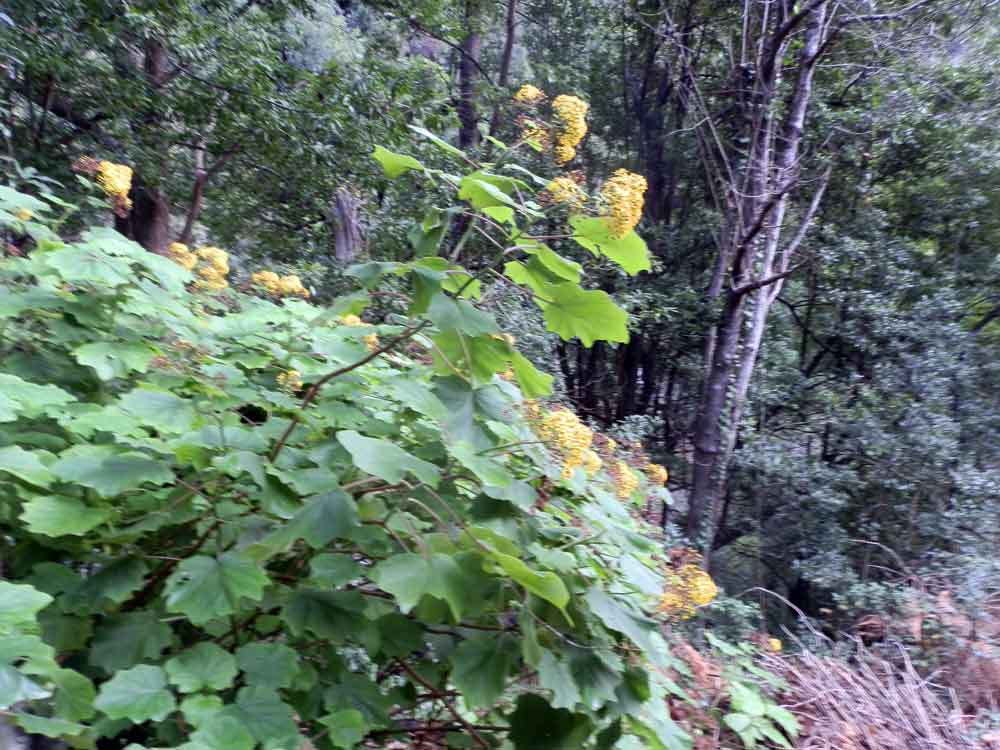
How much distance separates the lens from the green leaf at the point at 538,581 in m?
0.96

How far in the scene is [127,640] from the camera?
1109 mm

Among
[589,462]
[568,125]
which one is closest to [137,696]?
[589,462]

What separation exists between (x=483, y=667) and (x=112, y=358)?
935 mm

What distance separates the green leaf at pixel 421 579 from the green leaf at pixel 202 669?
26 cm

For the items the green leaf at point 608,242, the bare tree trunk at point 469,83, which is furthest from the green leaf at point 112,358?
the bare tree trunk at point 469,83

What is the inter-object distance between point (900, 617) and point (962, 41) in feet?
25.2

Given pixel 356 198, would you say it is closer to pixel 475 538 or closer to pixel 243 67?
pixel 243 67

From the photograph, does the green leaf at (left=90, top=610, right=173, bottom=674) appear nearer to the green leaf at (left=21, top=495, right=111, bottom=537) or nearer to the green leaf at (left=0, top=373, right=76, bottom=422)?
the green leaf at (left=21, top=495, right=111, bottom=537)

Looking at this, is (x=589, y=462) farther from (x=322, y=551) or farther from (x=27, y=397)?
(x=27, y=397)

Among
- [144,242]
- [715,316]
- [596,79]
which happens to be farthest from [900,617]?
[596,79]

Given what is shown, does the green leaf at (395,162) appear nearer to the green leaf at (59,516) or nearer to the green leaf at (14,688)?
the green leaf at (59,516)

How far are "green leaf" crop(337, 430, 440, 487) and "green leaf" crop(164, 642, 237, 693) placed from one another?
14.2 inches

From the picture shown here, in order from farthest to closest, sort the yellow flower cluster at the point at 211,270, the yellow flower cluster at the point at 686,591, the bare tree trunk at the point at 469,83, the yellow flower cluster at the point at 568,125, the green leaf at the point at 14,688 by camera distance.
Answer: the bare tree trunk at the point at 469,83
the yellow flower cluster at the point at 211,270
the yellow flower cluster at the point at 686,591
the yellow flower cluster at the point at 568,125
the green leaf at the point at 14,688

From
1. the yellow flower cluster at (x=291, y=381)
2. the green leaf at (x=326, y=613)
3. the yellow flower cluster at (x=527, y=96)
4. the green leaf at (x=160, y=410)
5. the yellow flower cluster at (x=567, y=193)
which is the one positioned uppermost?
the yellow flower cluster at (x=527, y=96)
